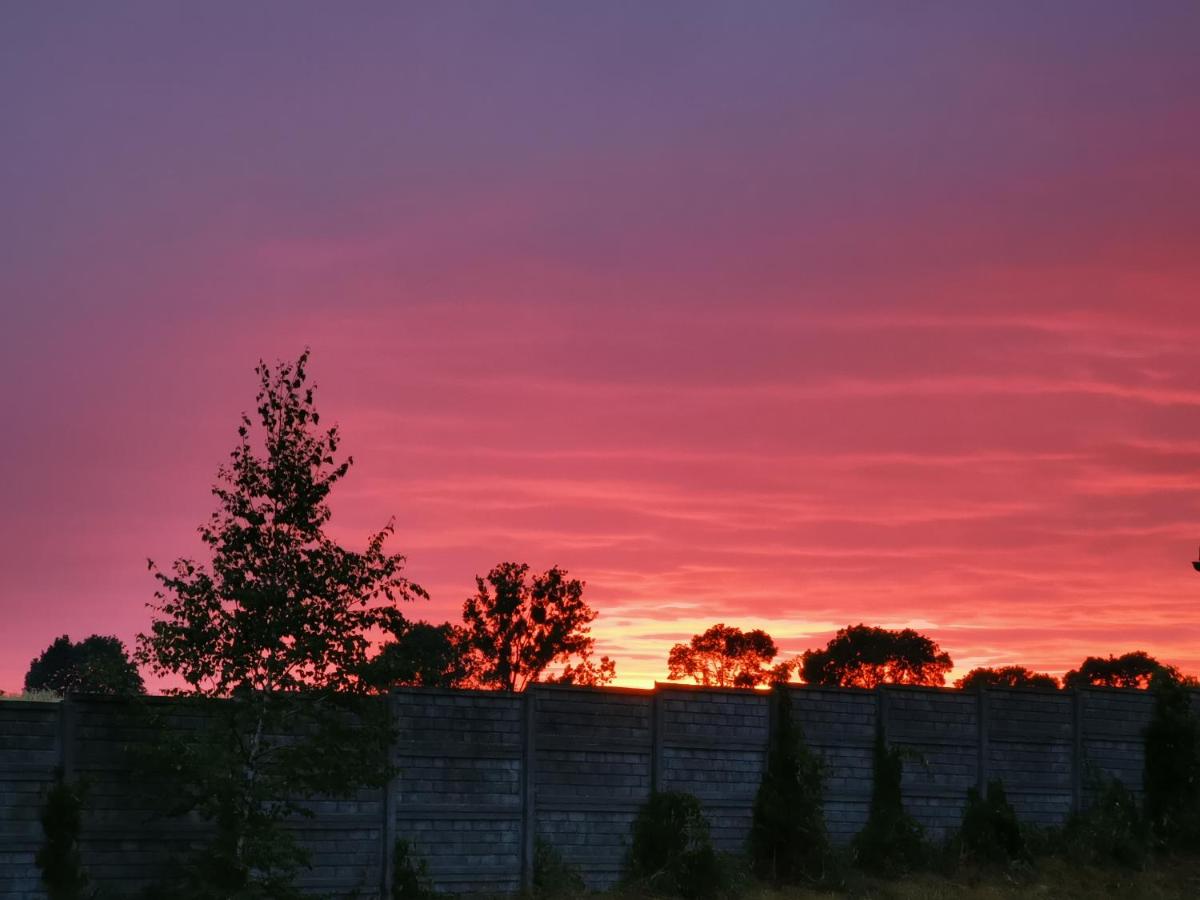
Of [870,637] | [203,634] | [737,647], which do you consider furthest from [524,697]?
[870,637]

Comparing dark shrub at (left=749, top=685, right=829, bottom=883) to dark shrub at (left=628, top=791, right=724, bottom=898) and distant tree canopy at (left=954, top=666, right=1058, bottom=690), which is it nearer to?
dark shrub at (left=628, top=791, right=724, bottom=898)

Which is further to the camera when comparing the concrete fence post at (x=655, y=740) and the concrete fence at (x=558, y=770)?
the concrete fence post at (x=655, y=740)

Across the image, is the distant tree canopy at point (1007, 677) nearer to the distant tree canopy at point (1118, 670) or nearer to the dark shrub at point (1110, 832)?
the distant tree canopy at point (1118, 670)

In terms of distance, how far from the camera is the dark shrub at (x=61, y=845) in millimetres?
21922

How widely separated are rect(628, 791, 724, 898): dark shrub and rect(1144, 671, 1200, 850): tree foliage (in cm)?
1265

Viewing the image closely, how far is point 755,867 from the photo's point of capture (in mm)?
28656

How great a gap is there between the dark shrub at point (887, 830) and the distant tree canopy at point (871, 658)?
88523 millimetres

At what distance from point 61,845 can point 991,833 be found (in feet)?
60.6

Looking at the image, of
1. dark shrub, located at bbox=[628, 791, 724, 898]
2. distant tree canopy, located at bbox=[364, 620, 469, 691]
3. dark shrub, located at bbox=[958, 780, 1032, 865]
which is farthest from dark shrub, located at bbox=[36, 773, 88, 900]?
dark shrub, located at bbox=[958, 780, 1032, 865]

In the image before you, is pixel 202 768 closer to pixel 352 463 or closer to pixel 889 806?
pixel 352 463

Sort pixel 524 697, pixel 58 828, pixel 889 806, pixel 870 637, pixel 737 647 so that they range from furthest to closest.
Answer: pixel 870 637
pixel 737 647
pixel 889 806
pixel 524 697
pixel 58 828

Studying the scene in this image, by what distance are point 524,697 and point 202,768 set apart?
6216 mm

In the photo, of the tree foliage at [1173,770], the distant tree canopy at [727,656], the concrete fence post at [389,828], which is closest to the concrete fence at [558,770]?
the concrete fence post at [389,828]

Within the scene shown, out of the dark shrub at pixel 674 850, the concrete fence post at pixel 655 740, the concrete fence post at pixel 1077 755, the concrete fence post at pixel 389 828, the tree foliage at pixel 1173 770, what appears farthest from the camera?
the tree foliage at pixel 1173 770
